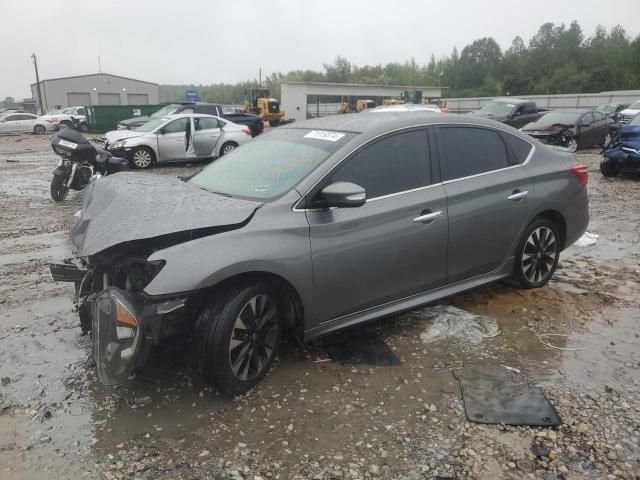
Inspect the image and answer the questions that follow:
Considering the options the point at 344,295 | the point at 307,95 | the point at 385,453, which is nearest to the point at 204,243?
the point at 344,295

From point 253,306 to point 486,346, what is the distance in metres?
1.90

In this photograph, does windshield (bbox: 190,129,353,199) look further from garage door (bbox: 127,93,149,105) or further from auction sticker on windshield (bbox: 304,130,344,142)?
garage door (bbox: 127,93,149,105)

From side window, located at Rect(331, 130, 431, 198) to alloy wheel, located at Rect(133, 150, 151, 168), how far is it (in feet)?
36.5

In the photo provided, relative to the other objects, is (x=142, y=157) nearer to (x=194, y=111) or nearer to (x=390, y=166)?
(x=194, y=111)

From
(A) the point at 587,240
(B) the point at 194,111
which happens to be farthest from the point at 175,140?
(A) the point at 587,240

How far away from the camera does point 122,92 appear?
62.4 metres

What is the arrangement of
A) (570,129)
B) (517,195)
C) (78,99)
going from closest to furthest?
1. (517,195)
2. (570,129)
3. (78,99)

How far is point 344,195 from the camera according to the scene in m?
3.17

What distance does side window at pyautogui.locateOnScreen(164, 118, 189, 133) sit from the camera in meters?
14.0

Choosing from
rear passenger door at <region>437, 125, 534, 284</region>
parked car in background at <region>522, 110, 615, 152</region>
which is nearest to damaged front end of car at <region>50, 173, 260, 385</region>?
rear passenger door at <region>437, 125, 534, 284</region>

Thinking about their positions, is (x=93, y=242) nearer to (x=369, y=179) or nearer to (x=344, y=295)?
(x=344, y=295)

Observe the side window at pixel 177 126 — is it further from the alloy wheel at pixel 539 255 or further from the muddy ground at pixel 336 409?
the alloy wheel at pixel 539 255

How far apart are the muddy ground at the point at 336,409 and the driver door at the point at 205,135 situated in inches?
397

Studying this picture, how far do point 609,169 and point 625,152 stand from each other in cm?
64
